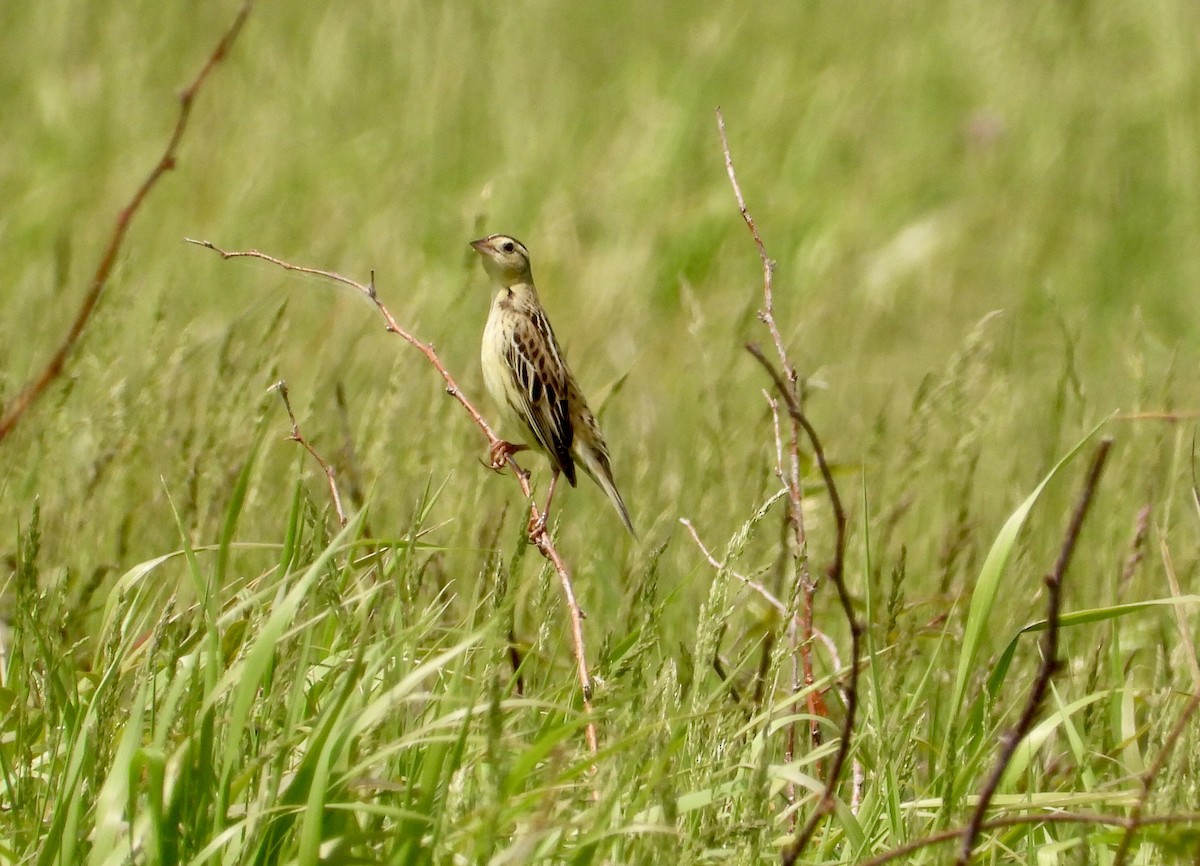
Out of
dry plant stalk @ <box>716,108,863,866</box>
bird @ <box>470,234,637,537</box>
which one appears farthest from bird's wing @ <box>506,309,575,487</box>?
dry plant stalk @ <box>716,108,863,866</box>

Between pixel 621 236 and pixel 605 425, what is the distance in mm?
2210

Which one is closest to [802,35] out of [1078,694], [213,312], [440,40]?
[440,40]

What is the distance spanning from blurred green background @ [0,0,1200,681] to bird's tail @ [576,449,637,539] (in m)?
0.09

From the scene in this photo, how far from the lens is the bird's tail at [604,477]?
15.7 feet

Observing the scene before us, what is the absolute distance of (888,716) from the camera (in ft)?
8.85

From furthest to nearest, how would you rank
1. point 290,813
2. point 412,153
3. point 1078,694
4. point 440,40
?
point 440,40 < point 412,153 < point 1078,694 < point 290,813

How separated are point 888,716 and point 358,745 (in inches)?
32.6

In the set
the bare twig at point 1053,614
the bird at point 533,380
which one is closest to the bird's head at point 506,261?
the bird at point 533,380

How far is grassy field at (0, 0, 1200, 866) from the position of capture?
8.25 feet

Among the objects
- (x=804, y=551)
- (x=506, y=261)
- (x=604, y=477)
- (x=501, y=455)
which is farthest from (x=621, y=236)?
(x=804, y=551)

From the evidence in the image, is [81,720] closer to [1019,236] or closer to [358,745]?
[358,745]

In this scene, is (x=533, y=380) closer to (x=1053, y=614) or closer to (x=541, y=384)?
(x=541, y=384)

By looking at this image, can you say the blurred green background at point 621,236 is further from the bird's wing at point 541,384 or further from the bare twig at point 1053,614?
the bare twig at point 1053,614

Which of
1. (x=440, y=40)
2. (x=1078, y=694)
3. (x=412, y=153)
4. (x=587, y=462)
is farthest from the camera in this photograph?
(x=440, y=40)
